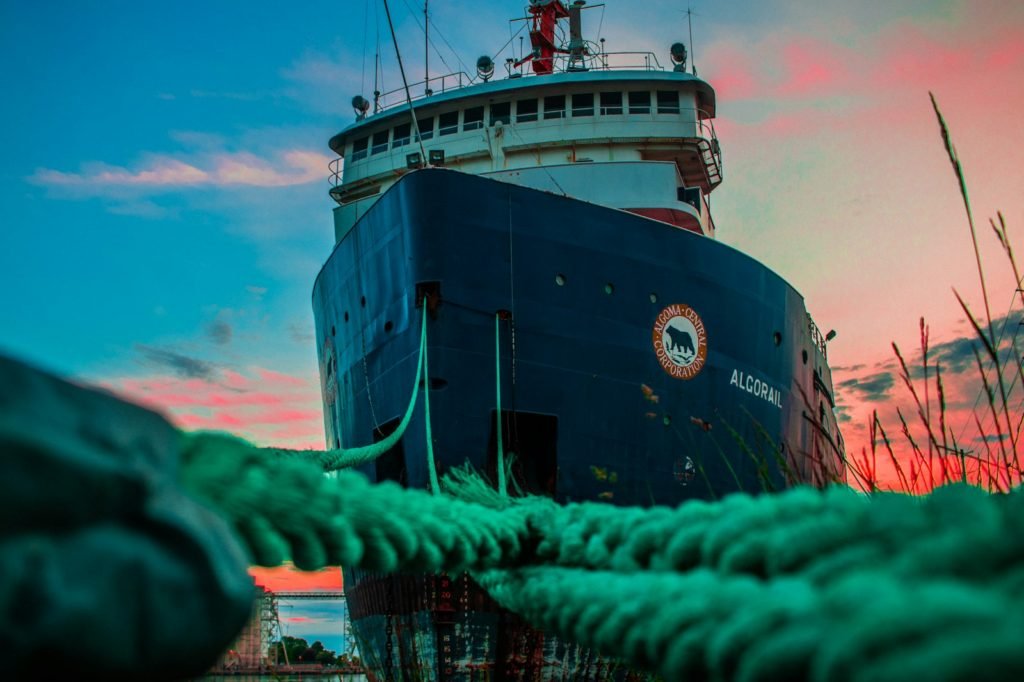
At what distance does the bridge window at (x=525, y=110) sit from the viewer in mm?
13523

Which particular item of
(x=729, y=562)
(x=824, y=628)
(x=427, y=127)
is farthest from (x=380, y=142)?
(x=824, y=628)

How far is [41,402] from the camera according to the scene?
33.4 inches

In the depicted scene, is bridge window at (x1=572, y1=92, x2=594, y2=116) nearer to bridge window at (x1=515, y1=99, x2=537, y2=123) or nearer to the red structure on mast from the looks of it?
bridge window at (x1=515, y1=99, x2=537, y2=123)

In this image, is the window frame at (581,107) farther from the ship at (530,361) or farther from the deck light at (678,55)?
the ship at (530,361)

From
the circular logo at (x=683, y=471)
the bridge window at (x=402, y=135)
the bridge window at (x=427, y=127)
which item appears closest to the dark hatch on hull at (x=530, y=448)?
the circular logo at (x=683, y=471)

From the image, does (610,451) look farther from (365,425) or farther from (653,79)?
(653,79)

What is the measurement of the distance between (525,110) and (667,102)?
2093 mm

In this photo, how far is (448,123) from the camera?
45.8ft

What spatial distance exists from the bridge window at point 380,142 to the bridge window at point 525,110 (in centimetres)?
213

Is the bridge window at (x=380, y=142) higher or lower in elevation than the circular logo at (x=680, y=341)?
higher

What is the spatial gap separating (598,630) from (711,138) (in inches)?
506

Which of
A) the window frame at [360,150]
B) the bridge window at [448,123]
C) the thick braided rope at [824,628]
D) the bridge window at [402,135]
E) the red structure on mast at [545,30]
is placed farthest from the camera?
the red structure on mast at [545,30]

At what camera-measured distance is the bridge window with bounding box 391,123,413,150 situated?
46.2ft

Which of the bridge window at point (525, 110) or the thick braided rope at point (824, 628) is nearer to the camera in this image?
the thick braided rope at point (824, 628)
